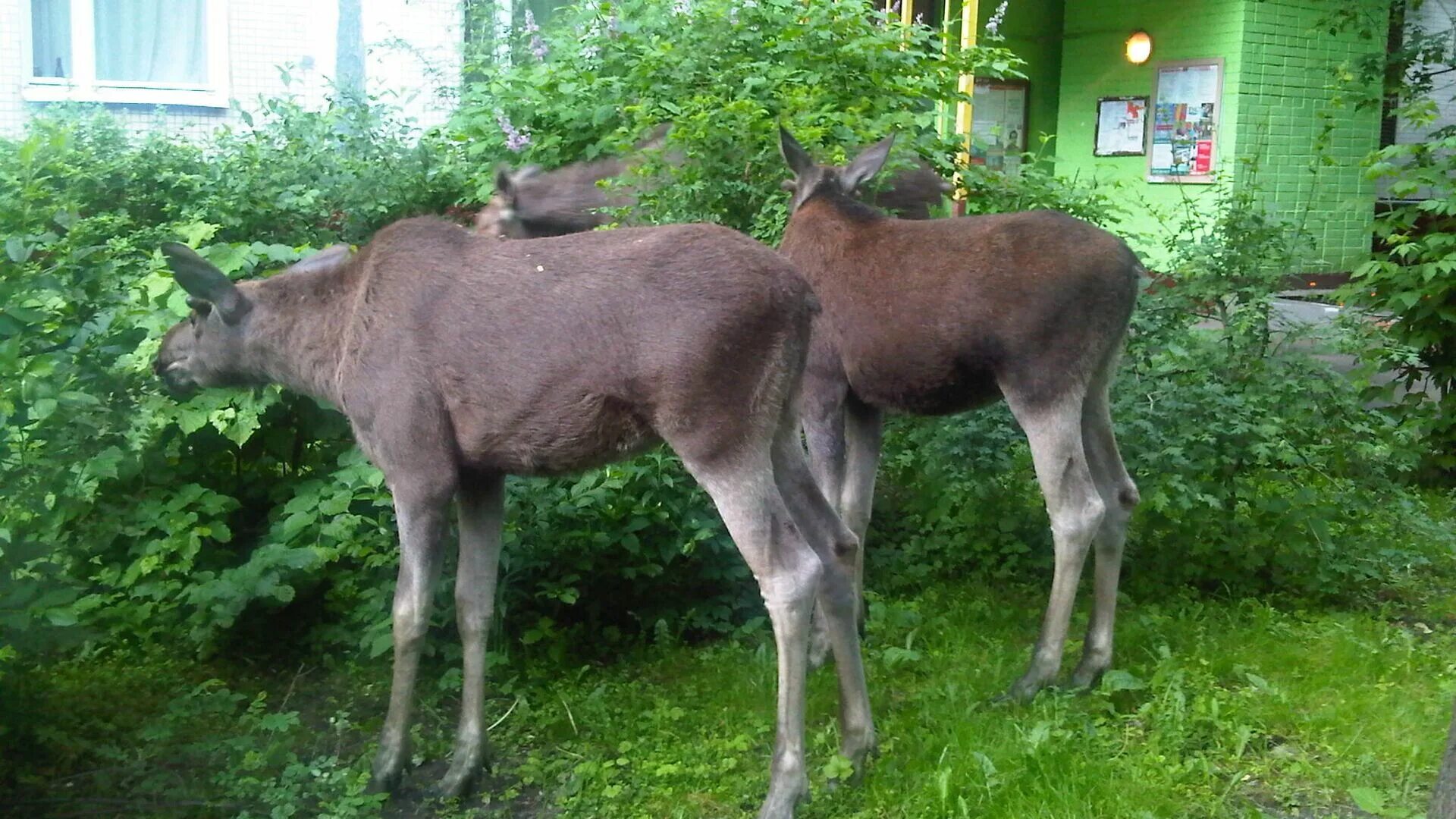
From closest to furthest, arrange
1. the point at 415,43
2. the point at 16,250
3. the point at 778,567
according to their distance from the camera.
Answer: the point at 16,250
the point at 778,567
the point at 415,43

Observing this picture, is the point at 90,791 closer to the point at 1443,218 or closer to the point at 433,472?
the point at 433,472

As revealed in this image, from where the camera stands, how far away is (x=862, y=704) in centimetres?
502

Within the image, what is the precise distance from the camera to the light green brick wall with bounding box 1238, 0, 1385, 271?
17625 mm

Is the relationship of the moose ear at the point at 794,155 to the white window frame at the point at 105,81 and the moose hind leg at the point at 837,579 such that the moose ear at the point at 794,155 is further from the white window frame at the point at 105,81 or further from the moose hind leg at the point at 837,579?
the white window frame at the point at 105,81

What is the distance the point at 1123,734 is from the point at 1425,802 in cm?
105

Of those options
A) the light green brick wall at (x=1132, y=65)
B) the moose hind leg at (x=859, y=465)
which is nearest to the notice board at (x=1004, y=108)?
the light green brick wall at (x=1132, y=65)

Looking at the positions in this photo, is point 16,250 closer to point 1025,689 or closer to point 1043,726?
point 1043,726

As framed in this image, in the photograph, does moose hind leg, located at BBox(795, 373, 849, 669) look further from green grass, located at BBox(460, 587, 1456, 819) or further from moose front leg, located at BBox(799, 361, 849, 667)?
green grass, located at BBox(460, 587, 1456, 819)

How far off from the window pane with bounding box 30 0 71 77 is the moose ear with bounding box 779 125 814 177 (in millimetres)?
7757

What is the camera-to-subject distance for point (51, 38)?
11.6 metres

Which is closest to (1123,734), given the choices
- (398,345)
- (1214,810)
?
(1214,810)

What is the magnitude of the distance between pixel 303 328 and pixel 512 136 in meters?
3.83

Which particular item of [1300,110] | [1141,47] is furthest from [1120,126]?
[1300,110]

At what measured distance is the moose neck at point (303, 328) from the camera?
510 cm
